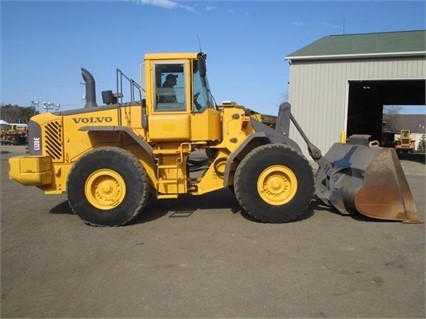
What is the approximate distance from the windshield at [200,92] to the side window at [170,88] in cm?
22

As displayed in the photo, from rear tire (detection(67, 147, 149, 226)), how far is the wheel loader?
16 millimetres

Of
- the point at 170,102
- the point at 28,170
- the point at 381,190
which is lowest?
the point at 381,190

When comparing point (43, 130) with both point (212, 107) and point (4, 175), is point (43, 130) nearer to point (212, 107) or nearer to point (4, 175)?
point (212, 107)

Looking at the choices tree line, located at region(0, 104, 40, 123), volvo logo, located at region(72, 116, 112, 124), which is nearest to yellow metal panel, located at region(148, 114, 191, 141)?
volvo logo, located at region(72, 116, 112, 124)

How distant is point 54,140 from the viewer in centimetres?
783

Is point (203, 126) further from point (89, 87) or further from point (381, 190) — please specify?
point (381, 190)

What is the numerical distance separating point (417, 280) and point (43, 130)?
6271 millimetres

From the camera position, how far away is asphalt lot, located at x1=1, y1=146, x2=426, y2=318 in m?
4.16

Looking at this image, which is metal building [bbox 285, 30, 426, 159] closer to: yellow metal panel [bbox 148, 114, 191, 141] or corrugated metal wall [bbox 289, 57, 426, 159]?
corrugated metal wall [bbox 289, 57, 426, 159]

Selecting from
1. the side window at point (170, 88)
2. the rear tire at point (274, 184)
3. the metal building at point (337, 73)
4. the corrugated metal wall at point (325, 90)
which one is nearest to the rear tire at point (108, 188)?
the side window at point (170, 88)

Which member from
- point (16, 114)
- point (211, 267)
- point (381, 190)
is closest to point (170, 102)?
point (211, 267)

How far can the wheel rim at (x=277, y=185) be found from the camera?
7.41m

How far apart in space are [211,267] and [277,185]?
2.61m

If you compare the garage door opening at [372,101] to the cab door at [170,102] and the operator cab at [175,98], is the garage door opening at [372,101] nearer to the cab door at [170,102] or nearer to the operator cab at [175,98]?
the operator cab at [175,98]
